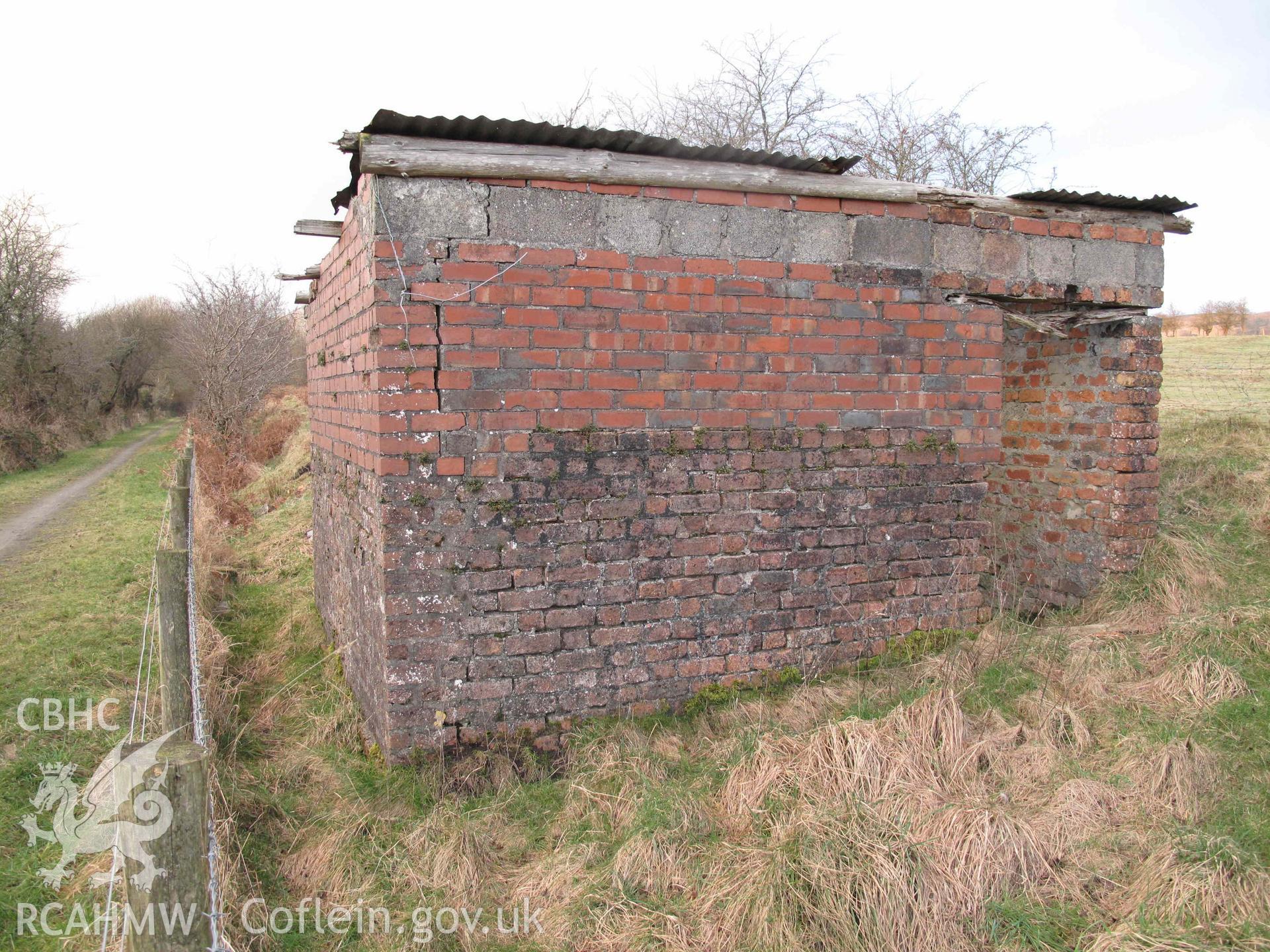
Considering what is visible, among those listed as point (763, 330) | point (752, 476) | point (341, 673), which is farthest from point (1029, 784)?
point (341, 673)

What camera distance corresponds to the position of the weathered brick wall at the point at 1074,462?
521 cm

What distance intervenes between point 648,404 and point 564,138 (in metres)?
1.30

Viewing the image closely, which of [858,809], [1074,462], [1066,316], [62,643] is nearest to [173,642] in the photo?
[858,809]

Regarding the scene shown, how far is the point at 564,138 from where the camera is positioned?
3.63 metres

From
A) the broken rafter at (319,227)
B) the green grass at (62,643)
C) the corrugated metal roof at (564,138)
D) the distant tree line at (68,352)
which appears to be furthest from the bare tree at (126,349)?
the corrugated metal roof at (564,138)

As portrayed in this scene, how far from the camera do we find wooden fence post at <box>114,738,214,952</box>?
5.51ft

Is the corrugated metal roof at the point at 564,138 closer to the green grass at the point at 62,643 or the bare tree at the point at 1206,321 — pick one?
the green grass at the point at 62,643

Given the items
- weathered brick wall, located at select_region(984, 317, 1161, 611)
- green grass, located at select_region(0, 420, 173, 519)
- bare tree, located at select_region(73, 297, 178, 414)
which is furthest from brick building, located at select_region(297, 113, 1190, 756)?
bare tree, located at select_region(73, 297, 178, 414)

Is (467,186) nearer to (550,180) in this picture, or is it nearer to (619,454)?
(550,180)

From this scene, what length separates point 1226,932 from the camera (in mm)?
2504

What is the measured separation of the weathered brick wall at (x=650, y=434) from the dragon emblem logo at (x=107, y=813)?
120 centimetres

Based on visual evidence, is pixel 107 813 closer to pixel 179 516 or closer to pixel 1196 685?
pixel 179 516

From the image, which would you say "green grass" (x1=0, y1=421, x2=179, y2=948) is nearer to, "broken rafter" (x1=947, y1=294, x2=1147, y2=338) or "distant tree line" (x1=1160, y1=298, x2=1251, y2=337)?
"broken rafter" (x1=947, y1=294, x2=1147, y2=338)

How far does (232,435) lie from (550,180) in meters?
16.5
